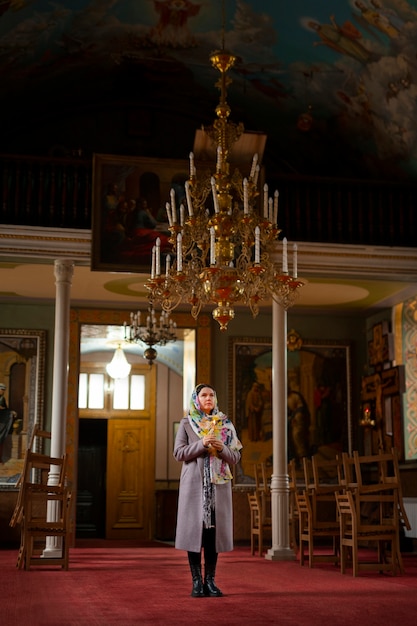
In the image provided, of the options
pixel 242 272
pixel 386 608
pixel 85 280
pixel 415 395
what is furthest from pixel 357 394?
pixel 386 608

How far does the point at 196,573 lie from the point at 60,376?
5.78m

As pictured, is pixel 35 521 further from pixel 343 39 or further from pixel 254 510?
pixel 343 39

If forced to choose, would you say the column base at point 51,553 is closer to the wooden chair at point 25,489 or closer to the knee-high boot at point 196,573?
the wooden chair at point 25,489

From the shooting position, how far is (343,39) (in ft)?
44.2

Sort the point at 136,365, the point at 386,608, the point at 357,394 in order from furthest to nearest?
1. the point at 136,365
2. the point at 357,394
3. the point at 386,608

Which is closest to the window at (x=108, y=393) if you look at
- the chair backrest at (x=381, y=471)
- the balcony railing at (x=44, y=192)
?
the balcony railing at (x=44, y=192)

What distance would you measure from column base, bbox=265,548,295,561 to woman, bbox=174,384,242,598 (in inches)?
203

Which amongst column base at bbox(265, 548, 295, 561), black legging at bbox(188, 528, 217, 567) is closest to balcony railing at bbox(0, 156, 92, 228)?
column base at bbox(265, 548, 295, 561)

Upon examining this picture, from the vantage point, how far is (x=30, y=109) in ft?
52.2

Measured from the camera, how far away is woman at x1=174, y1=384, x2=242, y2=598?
7.41 meters

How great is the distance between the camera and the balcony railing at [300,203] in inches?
524

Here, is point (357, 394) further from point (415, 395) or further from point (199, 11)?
point (199, 11)

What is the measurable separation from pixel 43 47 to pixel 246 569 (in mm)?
8232

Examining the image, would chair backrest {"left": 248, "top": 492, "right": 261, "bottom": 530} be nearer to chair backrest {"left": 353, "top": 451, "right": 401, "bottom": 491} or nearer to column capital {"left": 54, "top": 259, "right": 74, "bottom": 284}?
chair backrest {"left": 353, "top": 451, "right": 401, "bottom": 491}
